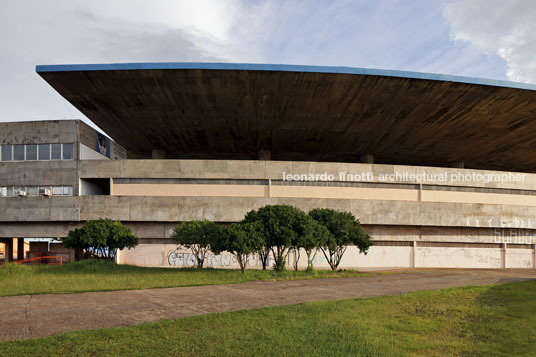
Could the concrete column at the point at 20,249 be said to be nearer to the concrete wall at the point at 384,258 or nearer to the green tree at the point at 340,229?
the concrete wall at the point at 384,258

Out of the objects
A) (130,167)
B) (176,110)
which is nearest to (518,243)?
(176,110)

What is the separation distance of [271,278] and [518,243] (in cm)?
3075

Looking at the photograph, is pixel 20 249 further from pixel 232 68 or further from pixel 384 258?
pixel 384 258

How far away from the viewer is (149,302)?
14.2 m

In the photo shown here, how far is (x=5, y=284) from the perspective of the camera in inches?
741

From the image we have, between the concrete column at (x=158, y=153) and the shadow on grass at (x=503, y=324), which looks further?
the concrete column at (x=158, y=153)

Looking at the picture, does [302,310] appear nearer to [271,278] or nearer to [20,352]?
[20,352]

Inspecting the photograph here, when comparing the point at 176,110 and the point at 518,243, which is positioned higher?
the point at 176,110

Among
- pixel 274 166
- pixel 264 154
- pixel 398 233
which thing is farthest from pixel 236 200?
pixel 398 233

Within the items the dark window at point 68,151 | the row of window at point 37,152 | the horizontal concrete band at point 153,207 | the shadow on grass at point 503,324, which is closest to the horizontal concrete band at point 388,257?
the horizontal concrete band at point 153,207

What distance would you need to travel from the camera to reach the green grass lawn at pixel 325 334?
8.45m

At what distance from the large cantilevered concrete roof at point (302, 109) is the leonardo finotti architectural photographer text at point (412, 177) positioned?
4156 mm

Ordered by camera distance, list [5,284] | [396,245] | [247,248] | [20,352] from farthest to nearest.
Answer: [396,245]
[247,248]
[5,284]
[20,352]

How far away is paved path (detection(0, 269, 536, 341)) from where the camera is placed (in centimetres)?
1084
